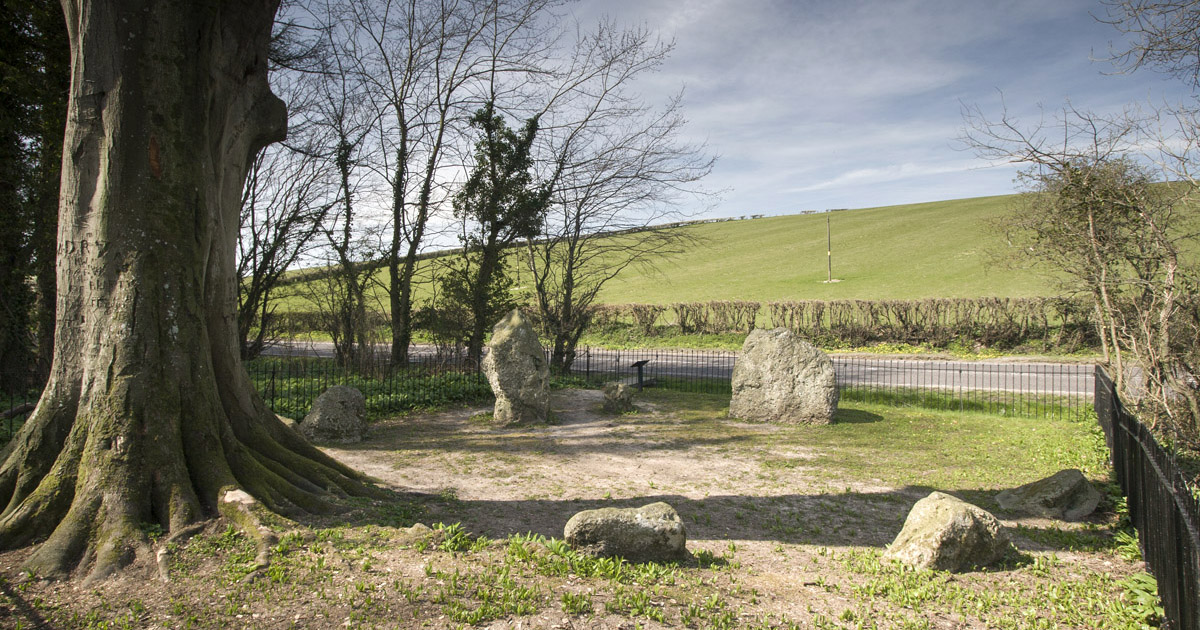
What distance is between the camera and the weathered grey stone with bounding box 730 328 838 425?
11016 mm

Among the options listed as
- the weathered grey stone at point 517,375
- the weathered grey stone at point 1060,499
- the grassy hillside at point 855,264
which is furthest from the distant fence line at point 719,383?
the grassy hillside at point 855,264

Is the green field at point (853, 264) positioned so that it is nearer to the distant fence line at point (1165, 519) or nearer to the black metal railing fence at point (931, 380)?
the black metal railing fence at point (931, 380)

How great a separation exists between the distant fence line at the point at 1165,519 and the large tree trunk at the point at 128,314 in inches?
229

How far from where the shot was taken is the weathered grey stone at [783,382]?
36.1ft

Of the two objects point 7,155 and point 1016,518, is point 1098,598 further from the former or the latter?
point 7,155

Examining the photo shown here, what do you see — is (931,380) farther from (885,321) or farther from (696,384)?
(885,321)

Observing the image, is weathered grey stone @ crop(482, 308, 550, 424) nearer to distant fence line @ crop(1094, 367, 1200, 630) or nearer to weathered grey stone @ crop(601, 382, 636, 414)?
weathered grey stone @ crop(601, 382, 636, 414)

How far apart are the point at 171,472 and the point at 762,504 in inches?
212

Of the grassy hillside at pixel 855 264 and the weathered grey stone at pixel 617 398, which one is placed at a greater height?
the grassy hillside at pixel 855 264

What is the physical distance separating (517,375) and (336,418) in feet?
10.1

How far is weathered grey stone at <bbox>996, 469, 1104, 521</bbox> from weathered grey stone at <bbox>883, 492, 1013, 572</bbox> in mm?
1669

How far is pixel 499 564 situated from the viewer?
4.25 meters

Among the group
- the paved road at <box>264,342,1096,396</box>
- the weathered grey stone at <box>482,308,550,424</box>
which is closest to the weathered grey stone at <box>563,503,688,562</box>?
the weathered grey stone at <box>482,308,550,424</box>

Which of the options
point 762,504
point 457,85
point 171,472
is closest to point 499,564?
point 171,472
